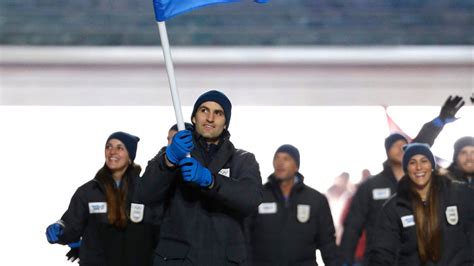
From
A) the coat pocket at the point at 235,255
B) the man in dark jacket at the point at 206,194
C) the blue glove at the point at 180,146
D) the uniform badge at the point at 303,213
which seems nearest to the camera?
the blue glove at the point at 180,146

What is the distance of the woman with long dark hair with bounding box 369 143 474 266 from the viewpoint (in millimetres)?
7809

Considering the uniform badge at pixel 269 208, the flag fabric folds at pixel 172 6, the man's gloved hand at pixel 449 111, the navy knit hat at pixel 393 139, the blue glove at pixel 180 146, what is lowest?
the uniform badge at pixel 269 208

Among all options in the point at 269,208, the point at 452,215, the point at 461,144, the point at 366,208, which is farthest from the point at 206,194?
the point at 461,144

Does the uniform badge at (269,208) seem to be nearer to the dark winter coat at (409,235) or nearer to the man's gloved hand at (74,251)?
the man's gloved hand at (74,251)

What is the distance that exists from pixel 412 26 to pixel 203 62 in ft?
9.51

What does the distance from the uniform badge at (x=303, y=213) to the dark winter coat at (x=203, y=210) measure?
362cm

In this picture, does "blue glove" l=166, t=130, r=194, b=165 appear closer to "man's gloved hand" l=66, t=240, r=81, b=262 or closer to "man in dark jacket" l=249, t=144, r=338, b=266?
"man's gloved hand" l=66, t=240, r=81, b=262

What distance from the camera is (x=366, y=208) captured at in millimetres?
10250

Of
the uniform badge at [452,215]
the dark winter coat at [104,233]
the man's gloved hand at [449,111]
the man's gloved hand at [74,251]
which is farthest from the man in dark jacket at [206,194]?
the man's gloved hand at [449,111]

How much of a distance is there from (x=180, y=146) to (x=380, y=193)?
4.36 m

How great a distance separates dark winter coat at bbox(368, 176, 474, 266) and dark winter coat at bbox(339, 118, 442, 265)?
6.66ft

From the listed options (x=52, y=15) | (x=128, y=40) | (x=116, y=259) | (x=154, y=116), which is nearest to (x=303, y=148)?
(x=154, y=116)

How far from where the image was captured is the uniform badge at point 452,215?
787 centimetres

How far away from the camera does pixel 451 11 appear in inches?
680
